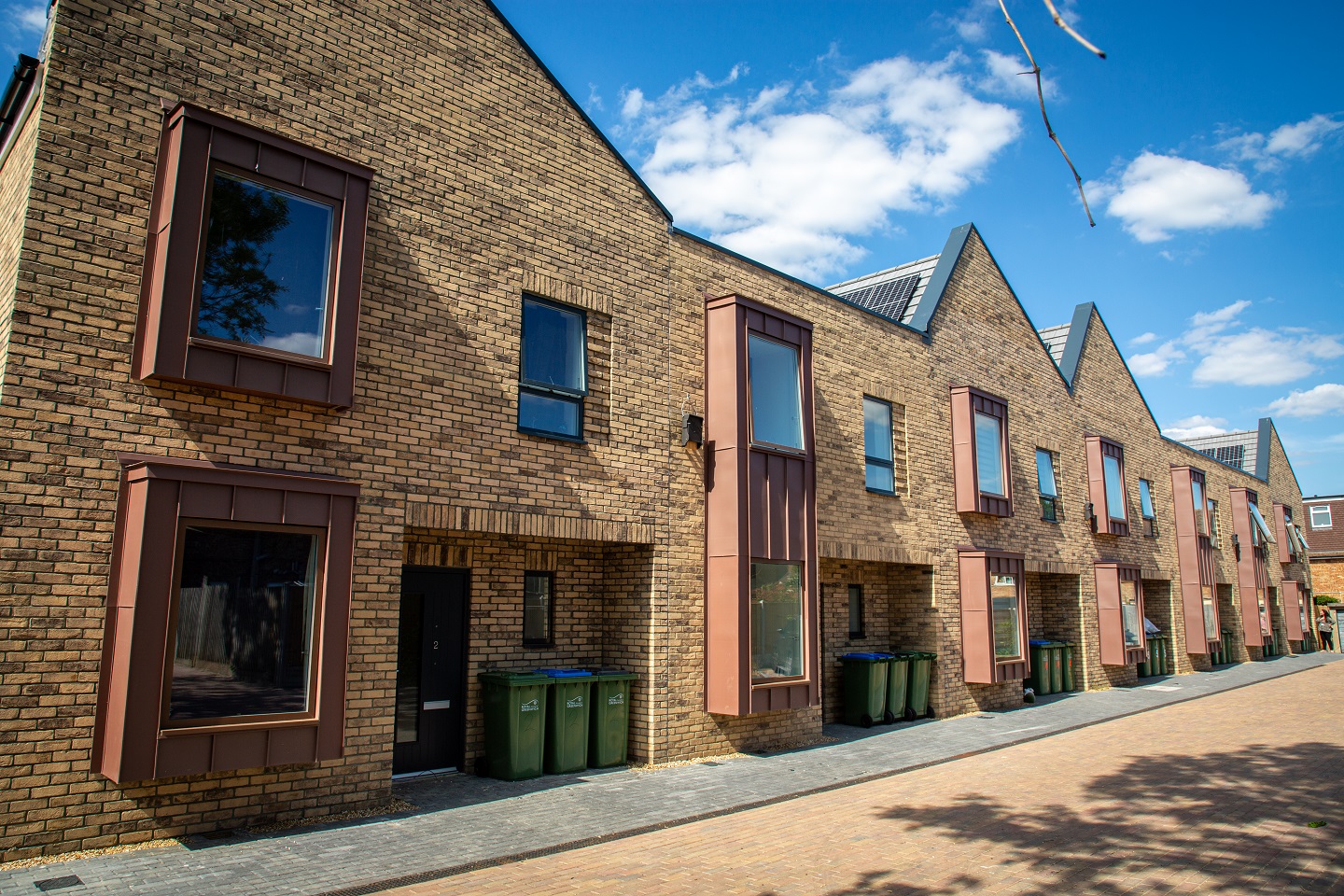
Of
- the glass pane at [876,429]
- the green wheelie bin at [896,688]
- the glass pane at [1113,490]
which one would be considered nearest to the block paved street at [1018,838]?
the green wheelie bin at [896,688]

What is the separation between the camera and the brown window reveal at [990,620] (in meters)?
16.0

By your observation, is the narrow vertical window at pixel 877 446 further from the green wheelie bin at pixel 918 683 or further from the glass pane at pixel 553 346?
the glass pane at pixel 553 346

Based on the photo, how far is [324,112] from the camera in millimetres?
8555

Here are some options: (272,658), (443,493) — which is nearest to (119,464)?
(272,658)

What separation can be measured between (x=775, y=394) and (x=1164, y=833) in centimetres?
684

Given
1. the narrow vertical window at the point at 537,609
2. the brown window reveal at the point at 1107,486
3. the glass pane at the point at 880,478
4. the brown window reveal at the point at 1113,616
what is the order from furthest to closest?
1. the brown window reveal at the point at 1107,486
2. the brown window reveal at the point at 1113,616
3. the glass pane at the point at 880,478
4. the narrow vertical window at the point at 537,609

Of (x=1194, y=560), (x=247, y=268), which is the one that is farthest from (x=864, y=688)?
(x=1194, y=560)

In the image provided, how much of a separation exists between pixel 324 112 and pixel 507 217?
2.17 meters

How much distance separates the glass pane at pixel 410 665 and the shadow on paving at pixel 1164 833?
15.8 ft

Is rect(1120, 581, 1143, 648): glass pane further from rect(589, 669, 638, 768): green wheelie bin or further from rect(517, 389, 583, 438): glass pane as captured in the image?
rect(517, 389, 583, 438): glass pane

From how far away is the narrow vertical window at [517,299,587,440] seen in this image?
32.8 ft

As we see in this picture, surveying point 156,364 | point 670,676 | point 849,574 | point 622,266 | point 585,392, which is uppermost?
point 622,266

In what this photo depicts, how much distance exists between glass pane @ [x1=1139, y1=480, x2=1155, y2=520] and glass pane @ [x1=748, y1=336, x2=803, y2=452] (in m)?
16.3

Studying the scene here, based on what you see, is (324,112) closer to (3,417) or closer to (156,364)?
(156,364)
